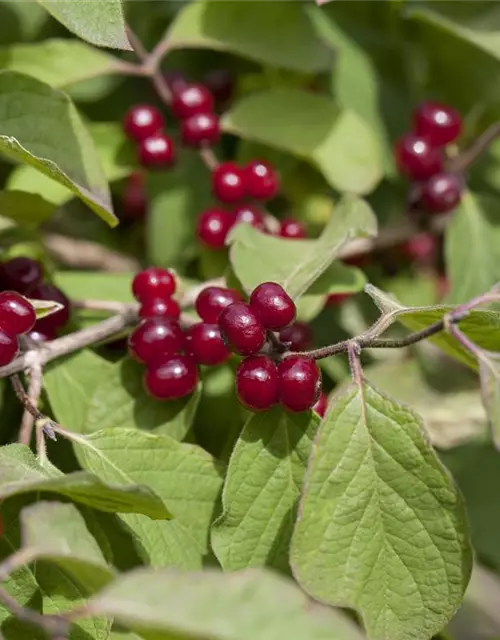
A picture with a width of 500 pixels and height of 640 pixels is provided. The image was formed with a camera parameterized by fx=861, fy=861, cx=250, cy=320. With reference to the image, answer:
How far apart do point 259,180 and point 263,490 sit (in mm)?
602

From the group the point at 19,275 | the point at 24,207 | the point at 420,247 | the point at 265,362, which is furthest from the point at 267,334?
the point at 420,247

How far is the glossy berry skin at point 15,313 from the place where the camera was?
100 centimetres

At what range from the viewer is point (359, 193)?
150cm

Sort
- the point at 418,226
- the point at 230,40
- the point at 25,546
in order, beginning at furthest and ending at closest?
1. the point at 418,226
2. the point at 230,40
3. the point at 25,546

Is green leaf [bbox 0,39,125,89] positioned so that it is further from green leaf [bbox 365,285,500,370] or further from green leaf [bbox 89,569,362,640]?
green leaf [bbox 89,569,362,640]

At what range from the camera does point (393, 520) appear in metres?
0.96

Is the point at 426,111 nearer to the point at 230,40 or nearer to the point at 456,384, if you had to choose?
the point at 230,40

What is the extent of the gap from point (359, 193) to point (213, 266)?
0.95 ft

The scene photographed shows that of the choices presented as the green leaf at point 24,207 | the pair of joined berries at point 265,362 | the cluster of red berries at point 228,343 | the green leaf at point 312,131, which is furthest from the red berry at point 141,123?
the pair of joined berries at point 265,362

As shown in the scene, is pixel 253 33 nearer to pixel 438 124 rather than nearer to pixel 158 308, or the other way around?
pixel 438 124

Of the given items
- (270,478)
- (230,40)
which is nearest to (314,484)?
(270,478)

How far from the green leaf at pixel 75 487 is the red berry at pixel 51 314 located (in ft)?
0.78

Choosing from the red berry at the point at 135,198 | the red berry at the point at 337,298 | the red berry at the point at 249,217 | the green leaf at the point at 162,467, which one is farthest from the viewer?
the red berry at the point at 135,198

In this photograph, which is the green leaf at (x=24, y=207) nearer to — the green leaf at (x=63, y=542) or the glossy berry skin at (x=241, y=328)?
the glossy berry skin at (x=241, y=328)
